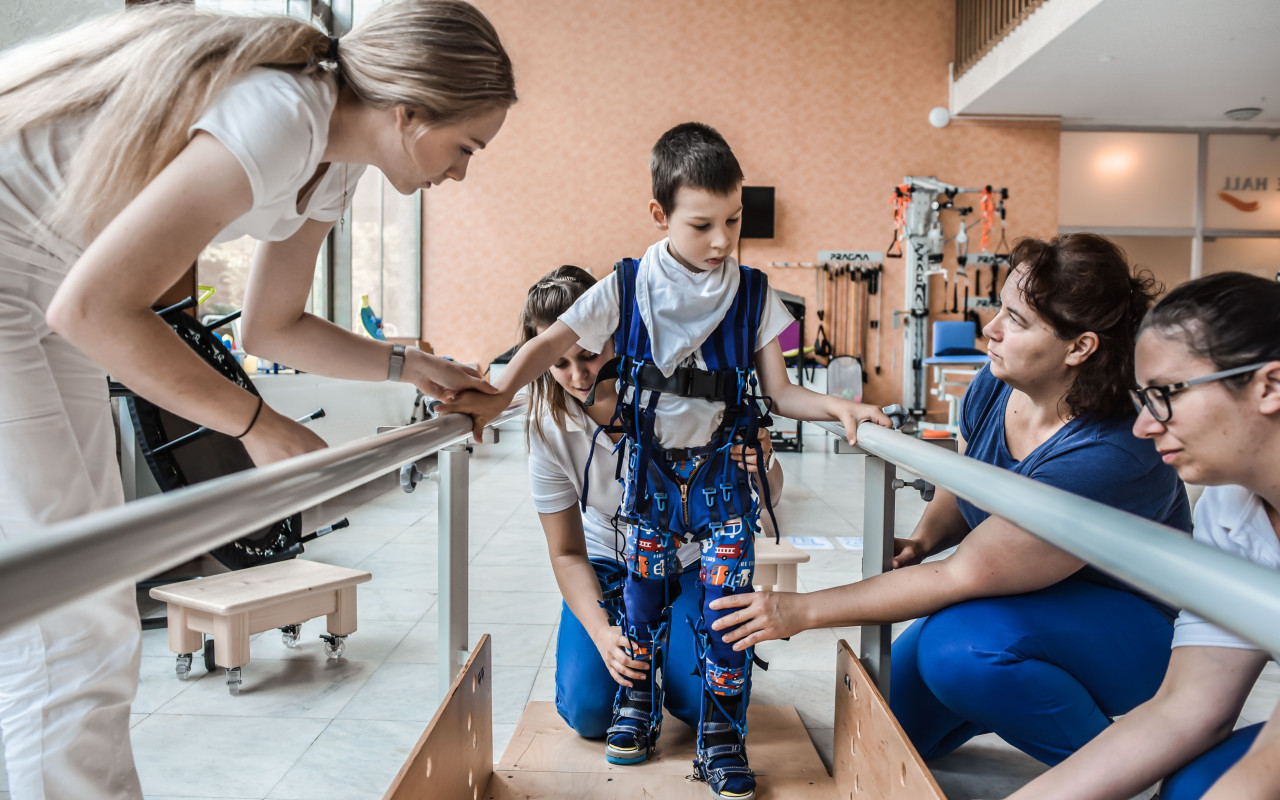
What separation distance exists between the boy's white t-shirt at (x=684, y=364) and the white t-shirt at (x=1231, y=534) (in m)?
0.65

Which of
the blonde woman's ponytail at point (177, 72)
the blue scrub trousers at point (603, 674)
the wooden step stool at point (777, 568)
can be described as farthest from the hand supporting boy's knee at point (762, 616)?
the wooden step stool at point (777, 568)

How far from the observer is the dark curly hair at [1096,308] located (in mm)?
1270

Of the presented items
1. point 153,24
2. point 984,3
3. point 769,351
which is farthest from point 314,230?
point 984,3

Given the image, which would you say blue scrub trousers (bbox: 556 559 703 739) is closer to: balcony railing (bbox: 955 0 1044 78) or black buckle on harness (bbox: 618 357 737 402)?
black buckle on harness (bbox: 618 357 737 402)

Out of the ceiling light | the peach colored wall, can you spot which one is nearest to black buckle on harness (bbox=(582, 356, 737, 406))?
the peach colored wall

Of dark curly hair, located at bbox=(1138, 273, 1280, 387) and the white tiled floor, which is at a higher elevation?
dark curly hair, located at bbox=(1138, 273, 1280, 387)

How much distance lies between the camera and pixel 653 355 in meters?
1.44

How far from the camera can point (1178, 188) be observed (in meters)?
8.49

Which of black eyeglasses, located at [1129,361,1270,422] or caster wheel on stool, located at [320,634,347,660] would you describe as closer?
black eyeglasses, located at [1129,361,1270,422]

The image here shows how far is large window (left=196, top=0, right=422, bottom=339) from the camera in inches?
269

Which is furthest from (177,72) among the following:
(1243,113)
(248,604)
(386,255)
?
(1243,113)

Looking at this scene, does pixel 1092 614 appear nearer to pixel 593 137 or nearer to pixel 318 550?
pixel 318 550

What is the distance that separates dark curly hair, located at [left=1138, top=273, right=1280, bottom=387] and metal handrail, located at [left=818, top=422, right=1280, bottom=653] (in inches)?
11.0

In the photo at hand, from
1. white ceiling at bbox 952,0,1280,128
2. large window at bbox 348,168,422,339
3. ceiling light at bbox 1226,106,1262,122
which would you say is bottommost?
large window at bbox 348,168,422,339
